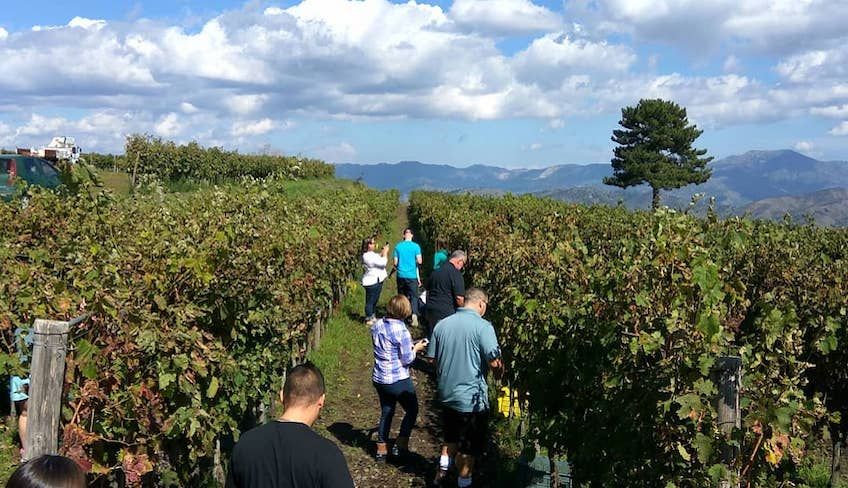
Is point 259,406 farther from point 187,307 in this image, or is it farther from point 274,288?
point 187,307

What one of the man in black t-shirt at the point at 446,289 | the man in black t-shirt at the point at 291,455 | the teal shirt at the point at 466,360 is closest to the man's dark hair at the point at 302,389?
the man in black t-shirt at the point at 291,455

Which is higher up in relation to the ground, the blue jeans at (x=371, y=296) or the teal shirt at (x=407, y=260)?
the teal shirt at (x=407, y=260)

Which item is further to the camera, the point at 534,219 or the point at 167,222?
the point at 534,219

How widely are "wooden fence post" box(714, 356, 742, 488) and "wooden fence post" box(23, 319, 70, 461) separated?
317 centimetres

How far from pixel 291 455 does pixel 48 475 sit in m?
1.15

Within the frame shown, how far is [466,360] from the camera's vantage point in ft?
20.2

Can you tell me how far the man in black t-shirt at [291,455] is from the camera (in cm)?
322

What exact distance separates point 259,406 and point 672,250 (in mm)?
4872

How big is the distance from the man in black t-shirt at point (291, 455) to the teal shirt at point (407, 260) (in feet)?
30.8

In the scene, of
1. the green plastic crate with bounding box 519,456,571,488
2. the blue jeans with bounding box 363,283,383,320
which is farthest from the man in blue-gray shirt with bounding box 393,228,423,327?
the green plastic crate with bounding box 519,456,571,488

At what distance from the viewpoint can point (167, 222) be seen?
23.1ft

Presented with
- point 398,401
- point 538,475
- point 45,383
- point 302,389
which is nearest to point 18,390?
point 45,383

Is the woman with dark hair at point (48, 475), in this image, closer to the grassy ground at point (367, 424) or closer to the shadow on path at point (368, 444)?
the grassy ground at point (367, 424)

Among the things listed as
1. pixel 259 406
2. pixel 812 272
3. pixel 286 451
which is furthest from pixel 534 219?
pixel 286 451
